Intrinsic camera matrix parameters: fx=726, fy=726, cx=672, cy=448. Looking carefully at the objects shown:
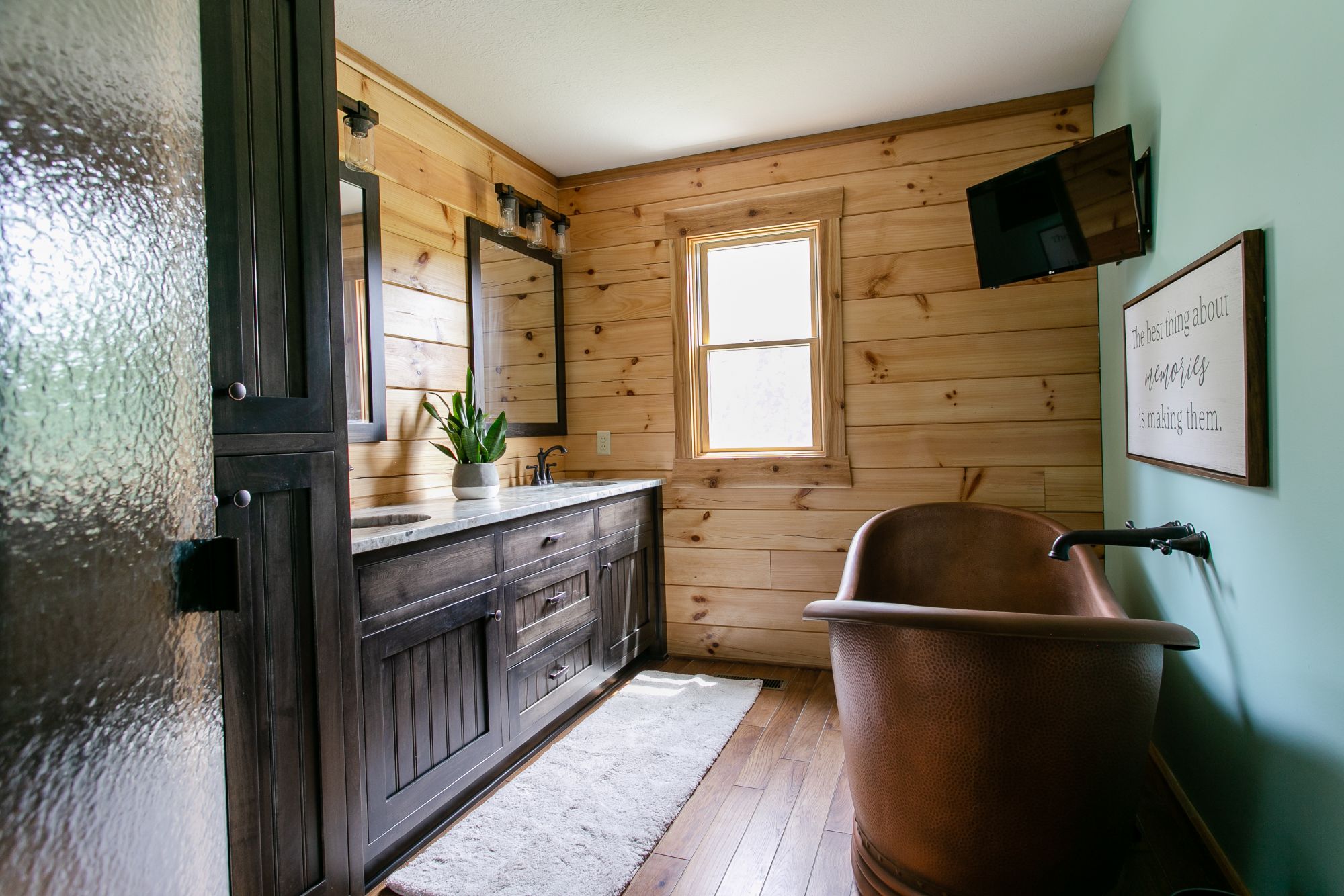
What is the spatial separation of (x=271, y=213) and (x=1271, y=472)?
83.1 inches

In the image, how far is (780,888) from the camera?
1.77 metres

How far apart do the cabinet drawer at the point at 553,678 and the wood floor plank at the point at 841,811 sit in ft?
3.36

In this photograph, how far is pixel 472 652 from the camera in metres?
2.20

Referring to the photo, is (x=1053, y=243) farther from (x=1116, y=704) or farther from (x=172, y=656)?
(x=172, y=656)

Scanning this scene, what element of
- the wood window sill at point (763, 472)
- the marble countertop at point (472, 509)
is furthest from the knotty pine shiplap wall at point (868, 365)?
the marble countertop at point (472, 509)

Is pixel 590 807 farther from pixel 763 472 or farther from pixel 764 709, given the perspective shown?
pixel 763 472

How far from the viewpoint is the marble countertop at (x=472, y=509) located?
187cm

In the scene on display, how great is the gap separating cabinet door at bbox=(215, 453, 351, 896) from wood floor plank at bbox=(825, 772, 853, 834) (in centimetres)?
127

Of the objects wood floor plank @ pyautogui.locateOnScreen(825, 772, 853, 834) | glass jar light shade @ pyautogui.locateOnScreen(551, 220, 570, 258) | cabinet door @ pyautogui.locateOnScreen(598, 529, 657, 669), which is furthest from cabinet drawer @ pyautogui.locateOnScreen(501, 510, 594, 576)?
glass jar light shade @ pyautogui.locateOnScreen(551, 220, 570, 258)

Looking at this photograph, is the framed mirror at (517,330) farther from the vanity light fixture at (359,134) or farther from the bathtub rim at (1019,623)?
the bathtub rim at (1019,623)

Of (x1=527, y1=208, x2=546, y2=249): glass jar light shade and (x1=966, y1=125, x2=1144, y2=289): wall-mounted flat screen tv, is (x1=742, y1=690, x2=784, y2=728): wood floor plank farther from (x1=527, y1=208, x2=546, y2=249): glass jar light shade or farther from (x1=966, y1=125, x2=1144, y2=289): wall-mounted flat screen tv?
(x1=527, y1=208, x2=546, y2=249): glass jar light shade

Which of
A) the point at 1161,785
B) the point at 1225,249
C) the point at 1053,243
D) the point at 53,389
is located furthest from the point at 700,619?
the point at 53,389

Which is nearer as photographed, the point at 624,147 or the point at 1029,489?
the point at 1029,489

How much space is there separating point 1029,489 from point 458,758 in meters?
2.46
